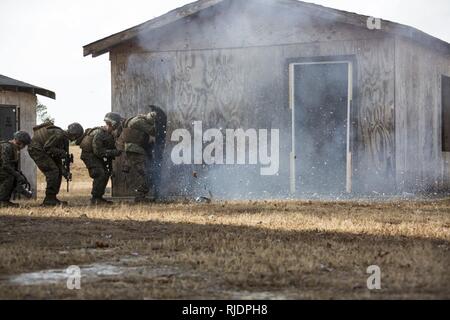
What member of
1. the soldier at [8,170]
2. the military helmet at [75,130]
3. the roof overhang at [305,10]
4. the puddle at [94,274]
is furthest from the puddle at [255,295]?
the roof overhang at [305,10]

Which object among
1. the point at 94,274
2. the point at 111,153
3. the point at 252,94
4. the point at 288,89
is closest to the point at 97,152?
the point at 111,153

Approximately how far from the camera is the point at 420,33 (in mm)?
14906

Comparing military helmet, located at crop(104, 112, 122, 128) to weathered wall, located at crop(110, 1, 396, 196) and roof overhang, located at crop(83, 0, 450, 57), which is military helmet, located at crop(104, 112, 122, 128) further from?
roof overhang, located at crop(83, 0, 450, 57)

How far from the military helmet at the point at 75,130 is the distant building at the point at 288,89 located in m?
2.21

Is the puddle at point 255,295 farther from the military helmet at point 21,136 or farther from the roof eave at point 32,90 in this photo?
the roof eave at point 32,90

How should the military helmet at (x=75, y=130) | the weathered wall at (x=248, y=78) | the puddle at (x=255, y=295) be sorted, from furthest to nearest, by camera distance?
the weathered wall at (x=248, y=78)
the military helmet at (x=75, y=130)
the puddle at (x=255, y=295)

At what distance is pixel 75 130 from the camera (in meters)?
14.4

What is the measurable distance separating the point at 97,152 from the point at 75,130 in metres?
0.59

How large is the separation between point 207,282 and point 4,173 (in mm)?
8874

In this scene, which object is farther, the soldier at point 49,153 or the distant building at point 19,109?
the distant building at point 19,109

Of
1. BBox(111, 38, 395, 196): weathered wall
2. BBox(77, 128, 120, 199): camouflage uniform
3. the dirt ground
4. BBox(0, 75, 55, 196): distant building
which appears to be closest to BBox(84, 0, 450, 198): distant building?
BBox(111, 38, 395, 196): weathered wall

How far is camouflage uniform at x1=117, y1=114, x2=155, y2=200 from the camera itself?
49.2 feet

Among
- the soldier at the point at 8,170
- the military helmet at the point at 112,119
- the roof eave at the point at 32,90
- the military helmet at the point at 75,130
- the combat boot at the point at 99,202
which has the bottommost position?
the combat boot at the point at 99,202

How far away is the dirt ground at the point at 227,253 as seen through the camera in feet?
18.5
